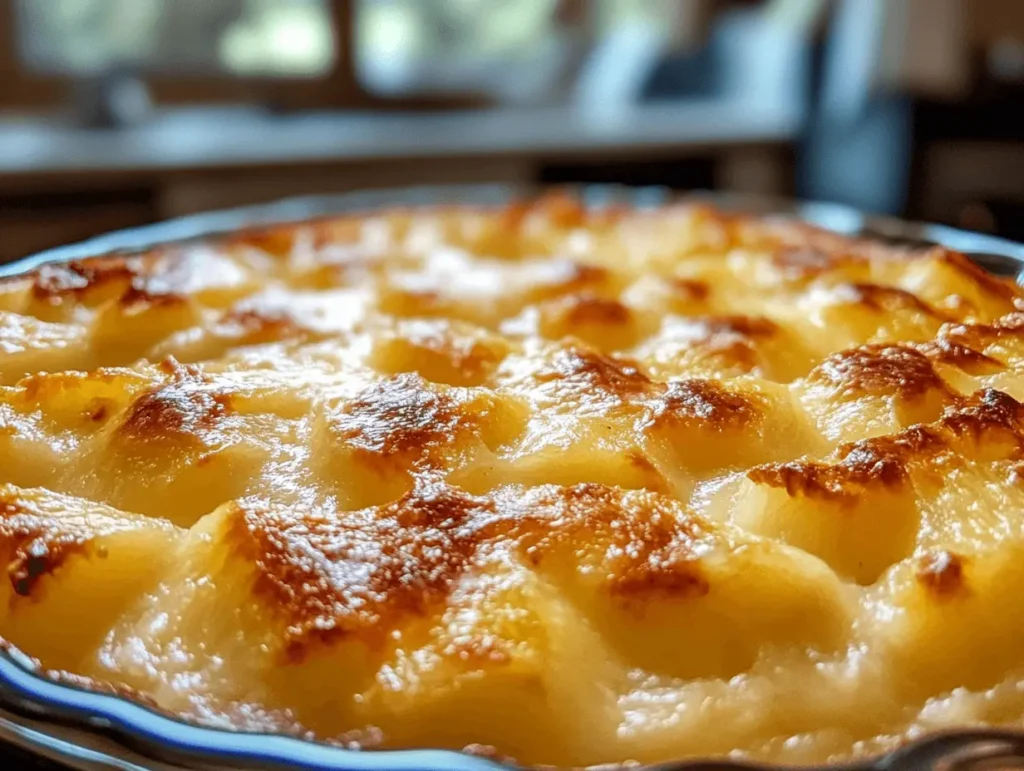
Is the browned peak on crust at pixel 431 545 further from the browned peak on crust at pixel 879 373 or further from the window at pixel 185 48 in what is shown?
the window at pixel 185 48

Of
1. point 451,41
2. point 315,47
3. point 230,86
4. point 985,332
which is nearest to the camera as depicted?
point 985,332

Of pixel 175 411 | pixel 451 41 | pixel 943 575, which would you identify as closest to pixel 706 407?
pixel 943 575

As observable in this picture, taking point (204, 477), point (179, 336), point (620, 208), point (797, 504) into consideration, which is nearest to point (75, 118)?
point (620, 208)

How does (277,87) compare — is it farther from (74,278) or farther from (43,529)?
(43,529)

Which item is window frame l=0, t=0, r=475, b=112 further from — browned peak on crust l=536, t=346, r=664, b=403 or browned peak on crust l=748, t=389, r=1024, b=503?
browned peak on crust l=748, t=389, r=1024, b=503

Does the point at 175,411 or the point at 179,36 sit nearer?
the point at 175,411

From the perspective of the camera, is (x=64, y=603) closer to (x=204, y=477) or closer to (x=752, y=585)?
(x=204, y=477)
